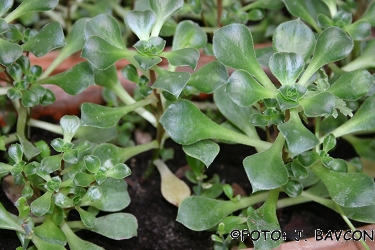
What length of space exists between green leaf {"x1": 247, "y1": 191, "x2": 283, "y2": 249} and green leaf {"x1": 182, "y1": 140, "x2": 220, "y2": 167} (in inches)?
5.6

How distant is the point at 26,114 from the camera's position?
122 cm

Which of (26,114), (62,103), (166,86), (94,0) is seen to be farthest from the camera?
(94,0)

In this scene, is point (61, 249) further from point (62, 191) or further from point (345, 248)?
point (345, 248)

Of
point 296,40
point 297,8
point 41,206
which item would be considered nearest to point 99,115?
point 41,206

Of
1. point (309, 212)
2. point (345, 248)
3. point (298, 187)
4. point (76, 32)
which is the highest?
point (76, 32)

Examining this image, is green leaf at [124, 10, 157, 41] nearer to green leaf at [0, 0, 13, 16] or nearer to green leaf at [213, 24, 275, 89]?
green leaf at [213, 24, 275, 89]

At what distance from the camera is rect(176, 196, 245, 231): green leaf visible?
42.1 inches

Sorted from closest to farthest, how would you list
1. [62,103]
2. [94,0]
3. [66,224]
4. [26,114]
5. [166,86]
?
[166,86] → [66,224] → [26,114] → [62,103] → [94,0]

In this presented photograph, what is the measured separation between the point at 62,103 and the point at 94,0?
0.38 meters

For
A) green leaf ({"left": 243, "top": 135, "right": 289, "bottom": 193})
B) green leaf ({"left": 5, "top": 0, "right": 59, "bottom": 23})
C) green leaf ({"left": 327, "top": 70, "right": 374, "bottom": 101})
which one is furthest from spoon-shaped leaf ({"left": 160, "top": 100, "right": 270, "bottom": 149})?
green leaf ({"left": 5, "top": 0, "right": 59, "bottom": 23})

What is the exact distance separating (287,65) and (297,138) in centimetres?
17

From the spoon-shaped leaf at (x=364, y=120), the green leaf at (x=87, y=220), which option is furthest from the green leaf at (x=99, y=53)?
the spoon-shaped leaf at (x=364, y=120)

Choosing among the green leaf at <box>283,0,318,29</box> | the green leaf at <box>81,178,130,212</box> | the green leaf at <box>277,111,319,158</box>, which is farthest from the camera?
the green leaf at <box>283,0,318,29</box>

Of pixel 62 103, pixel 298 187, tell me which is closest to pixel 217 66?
pixel 298 187
